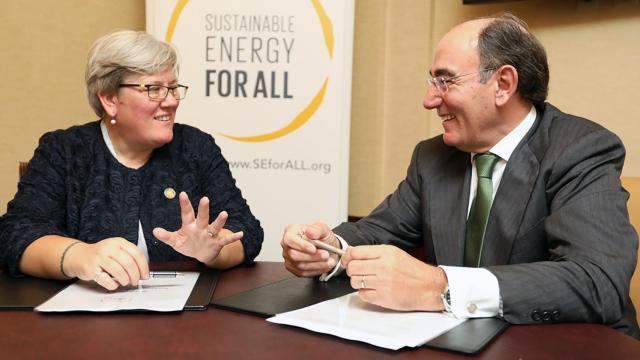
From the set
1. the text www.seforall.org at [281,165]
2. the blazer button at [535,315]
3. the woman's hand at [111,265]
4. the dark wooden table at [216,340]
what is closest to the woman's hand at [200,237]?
the woman's hand at [111,265]

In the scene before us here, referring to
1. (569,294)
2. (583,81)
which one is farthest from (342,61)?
(569,294)

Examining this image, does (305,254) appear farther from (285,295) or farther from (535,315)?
(535,315)

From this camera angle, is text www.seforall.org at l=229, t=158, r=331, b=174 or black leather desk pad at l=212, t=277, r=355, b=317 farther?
text www.seforall.org at l=229, t=158, r=331, b=174

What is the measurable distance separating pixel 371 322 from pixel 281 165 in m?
2.25

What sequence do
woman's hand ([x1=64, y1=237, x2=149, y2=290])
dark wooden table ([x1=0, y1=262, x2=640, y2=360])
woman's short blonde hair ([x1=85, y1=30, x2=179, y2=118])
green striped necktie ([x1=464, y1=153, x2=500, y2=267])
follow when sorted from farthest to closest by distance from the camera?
woman's short blonde hair ([x1=85, y1=30, x2=179, y2=118]) → green striped necktie ([x1=464, y1=153, x2=500, y2=267]) → woman's hand ([x1=64, y1=237, x2=149, y2=290]) → dark wooden table ([x1=0, y1=262, x2=640, y2=360])

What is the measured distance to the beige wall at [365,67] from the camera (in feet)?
10.5

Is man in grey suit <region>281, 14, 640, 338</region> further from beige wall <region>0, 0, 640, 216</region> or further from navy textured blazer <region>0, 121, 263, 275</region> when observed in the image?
beige wall <region>0, 0, 640, 216</region>

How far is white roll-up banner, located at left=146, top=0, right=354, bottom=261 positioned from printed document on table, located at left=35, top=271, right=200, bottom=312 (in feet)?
6.06

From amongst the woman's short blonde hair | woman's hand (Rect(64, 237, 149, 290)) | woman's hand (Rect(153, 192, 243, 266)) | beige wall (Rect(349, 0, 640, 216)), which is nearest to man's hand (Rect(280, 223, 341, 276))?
woman's hand (Rect(153, 192, 243, 266))

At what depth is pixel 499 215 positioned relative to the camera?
167 cm

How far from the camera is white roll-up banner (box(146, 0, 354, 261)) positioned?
333 cm

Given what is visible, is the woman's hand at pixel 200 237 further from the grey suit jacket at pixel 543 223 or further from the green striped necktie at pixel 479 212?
the green striped necktie at pixel 479 212

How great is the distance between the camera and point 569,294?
1304mm

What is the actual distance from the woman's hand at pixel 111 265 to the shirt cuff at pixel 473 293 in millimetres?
660
